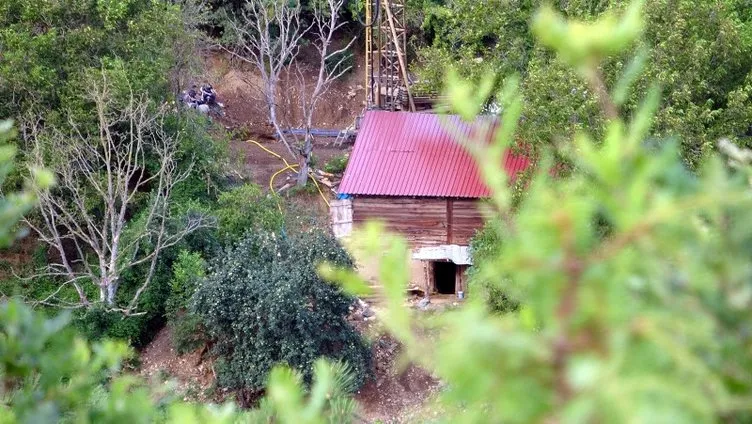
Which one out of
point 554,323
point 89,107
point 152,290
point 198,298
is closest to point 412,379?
point 198,298

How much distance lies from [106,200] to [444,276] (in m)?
6.88

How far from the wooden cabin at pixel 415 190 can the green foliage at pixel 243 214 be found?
1240 mm

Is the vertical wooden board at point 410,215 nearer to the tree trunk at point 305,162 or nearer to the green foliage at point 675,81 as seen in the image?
the green foliage at point 675,81

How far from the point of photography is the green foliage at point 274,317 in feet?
33.4

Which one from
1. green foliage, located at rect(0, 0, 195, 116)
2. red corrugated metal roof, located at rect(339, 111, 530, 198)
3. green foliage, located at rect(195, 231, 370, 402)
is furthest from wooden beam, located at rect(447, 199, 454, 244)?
green foliage, located at rect(0, 0, 195, 116)

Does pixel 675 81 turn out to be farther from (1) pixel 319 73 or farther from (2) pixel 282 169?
(1) pixel 319 73

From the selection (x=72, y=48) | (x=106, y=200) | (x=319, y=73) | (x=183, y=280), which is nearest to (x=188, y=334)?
(x=183, y=280)

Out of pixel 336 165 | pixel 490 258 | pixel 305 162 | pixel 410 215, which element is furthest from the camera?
pixel 336 165

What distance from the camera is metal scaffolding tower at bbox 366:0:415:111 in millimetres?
16578

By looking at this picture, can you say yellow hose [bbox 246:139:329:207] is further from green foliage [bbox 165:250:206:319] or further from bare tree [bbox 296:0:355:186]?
green foliage [bbox 165:250:206:319]

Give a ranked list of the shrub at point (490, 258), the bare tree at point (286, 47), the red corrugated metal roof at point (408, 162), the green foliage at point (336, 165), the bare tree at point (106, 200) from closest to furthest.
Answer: the shrub at point (490, 258), the bare tree at point (106, 200), the red corrugated metal roof at point (408, 162), the bare tree at point (286, 47), the green foliage at point (336, 165)

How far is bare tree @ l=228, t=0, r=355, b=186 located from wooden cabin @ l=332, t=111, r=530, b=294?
15.3 ft

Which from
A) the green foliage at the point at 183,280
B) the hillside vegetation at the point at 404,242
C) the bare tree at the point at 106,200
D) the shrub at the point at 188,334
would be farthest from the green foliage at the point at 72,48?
the shrub at the point at 188,334

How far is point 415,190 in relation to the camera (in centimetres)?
1287
